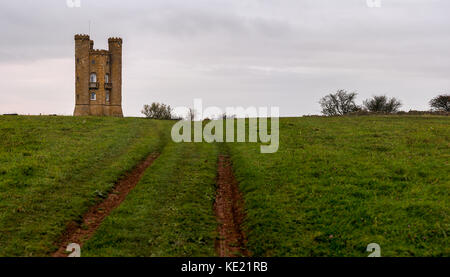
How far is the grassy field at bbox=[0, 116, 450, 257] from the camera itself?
47.1 ft

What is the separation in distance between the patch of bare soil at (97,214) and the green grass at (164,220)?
22.0 inches

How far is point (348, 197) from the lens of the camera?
1828 centimetres

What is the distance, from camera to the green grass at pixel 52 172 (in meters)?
15.3

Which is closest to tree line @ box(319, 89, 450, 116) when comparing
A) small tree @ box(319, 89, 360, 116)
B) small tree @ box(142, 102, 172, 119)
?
small tree @ box(319, 89, 360, 116)

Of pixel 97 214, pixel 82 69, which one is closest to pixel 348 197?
pixel 97 214

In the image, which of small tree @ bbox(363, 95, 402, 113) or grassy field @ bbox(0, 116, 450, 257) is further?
small tree @ bbox(363, 95, 402, 113)

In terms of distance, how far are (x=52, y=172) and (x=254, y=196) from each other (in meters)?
12.9

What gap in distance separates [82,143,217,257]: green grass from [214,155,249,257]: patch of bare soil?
15.4 inches

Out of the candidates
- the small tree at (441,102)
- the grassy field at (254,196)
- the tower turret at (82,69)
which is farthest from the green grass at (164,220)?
the small tree at (441,102)

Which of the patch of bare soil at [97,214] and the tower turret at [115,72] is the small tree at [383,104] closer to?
the tower turret at [115,72]

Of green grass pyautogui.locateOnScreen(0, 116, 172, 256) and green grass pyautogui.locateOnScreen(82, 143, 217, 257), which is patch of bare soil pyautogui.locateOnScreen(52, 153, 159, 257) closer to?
green grass pyautogui.locateOnScreen(0, 116, 172, 256)

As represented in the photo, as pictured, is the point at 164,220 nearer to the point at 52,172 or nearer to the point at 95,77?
the point at 52,172

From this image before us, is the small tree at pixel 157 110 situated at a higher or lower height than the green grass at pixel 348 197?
higher
